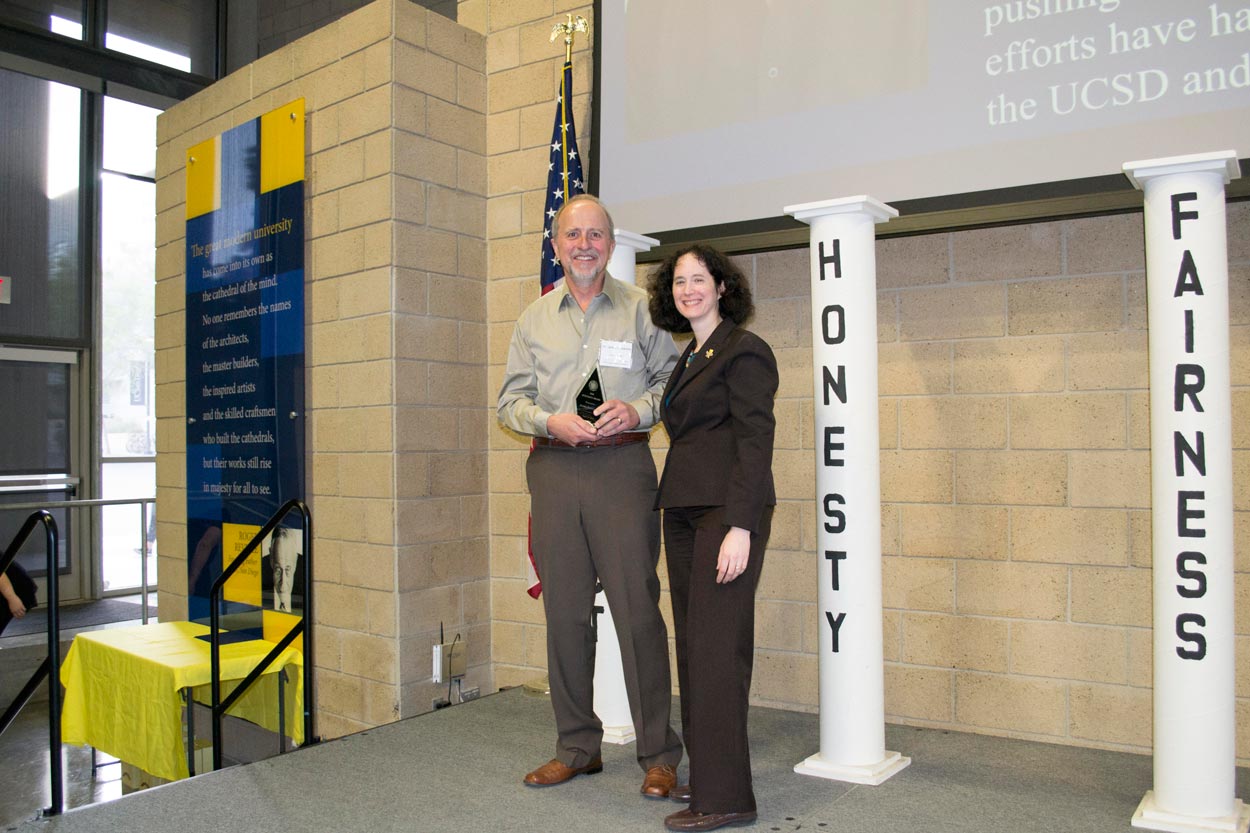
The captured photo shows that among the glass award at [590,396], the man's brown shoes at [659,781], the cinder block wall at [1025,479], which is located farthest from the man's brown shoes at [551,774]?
the cinder block wall at [1025,479]

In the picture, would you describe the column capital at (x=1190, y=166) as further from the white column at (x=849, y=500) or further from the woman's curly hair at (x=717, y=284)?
the woman's curly hair at (x=717, y=284)

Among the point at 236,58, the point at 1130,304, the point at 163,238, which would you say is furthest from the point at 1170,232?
the point at 236,58

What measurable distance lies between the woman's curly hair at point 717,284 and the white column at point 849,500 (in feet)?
1.10

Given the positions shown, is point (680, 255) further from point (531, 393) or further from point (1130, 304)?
point (1130, 304)

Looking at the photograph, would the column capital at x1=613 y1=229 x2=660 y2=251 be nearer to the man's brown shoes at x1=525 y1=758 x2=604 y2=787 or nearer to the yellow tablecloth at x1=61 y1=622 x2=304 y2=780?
the man's brown shoes at x1=525 y1=758 x2=604 y2=787

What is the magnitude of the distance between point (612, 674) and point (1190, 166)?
2.09m

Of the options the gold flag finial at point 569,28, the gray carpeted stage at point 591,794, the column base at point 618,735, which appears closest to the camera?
the gray carpeted stage at point 591,794

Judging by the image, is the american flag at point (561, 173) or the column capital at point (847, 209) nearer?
the column capital at point (847, 209)

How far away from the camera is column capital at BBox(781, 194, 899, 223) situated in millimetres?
2676

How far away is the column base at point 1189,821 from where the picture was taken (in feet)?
7.30

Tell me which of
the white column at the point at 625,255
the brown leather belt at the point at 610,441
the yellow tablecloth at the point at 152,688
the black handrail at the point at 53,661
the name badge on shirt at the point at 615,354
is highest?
the white column at the point at 625,255

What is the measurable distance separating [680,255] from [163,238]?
145 inches

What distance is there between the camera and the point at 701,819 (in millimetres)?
2275

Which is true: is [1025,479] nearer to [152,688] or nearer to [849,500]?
[849,500]
